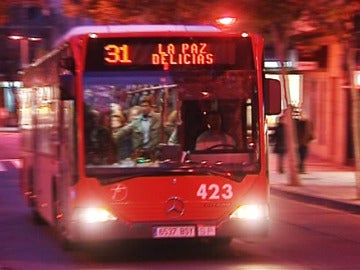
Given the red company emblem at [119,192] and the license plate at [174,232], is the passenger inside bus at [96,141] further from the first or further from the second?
the license plate at [174,232]

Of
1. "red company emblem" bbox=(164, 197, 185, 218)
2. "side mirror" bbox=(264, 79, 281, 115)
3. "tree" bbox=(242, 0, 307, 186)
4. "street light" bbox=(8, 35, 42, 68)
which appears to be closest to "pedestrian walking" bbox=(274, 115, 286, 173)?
"tree" bbox=(242, 0, 307, 186)

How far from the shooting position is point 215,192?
1214cm

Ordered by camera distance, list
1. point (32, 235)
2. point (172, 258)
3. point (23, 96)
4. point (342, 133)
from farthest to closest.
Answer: point (342, 133) < point (23, 96) < point (32, 235) < point (172, 258)

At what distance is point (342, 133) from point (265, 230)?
18.7 m

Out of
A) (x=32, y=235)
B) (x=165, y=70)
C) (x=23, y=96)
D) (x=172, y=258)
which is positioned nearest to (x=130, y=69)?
(x=165, y=70)

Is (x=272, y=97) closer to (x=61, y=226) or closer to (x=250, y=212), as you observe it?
(x=250, y=212)

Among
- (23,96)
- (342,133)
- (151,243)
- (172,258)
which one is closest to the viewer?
(172,258)

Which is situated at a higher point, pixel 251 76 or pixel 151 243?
pixel 251 76

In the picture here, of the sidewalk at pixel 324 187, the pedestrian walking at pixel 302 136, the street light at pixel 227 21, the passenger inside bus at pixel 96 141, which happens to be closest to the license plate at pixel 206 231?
the passenger inside bus at pixel 96 141

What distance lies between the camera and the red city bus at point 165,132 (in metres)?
12.0

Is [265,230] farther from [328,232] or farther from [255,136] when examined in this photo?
[328,232]

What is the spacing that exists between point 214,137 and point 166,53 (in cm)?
114

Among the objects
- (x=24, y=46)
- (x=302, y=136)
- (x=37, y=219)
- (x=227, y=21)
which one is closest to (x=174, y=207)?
(x=37, y=219)

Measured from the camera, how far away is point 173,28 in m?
12.5
